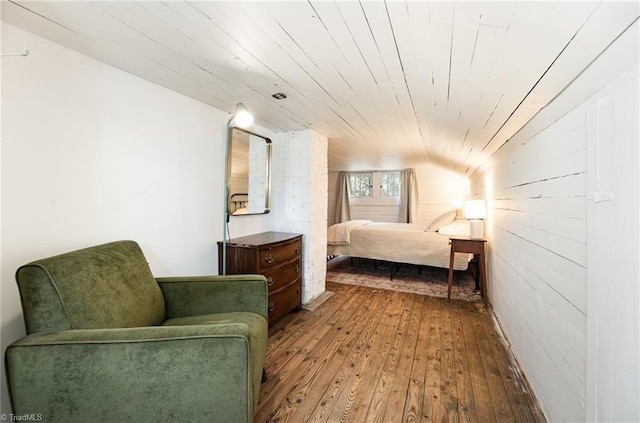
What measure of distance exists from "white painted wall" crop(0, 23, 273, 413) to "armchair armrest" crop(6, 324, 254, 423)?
20.1 inches

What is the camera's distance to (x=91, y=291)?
3.83 ft

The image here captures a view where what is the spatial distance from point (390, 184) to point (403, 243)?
9.72 ft

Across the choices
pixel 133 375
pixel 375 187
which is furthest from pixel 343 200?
pixel 133 375

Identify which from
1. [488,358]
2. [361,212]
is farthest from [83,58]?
[361,212]

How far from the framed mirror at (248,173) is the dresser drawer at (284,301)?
842 mm

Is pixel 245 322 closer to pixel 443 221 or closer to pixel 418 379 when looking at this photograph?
pixel 418 379

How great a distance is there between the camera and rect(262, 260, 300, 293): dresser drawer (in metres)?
2.30

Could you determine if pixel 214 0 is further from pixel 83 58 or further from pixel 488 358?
pixel 488 358

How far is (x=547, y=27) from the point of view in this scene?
2.67 feet

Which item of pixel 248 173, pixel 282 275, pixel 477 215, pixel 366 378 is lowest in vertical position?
pixel 366 378

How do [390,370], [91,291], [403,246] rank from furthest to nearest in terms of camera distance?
[403,246]
[390,370]
[91,291]

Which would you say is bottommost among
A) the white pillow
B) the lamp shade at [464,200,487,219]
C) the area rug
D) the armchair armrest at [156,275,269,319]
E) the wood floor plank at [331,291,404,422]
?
the wood floor plank at [331,291,404,422]

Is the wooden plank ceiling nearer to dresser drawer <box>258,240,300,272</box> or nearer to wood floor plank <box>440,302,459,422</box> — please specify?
dresser drawer <box>258,240,300,272</box>

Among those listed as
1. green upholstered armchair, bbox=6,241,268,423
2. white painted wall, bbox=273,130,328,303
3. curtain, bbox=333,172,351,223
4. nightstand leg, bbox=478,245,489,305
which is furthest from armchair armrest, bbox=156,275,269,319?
curtain, bbox=333,172,351,223
